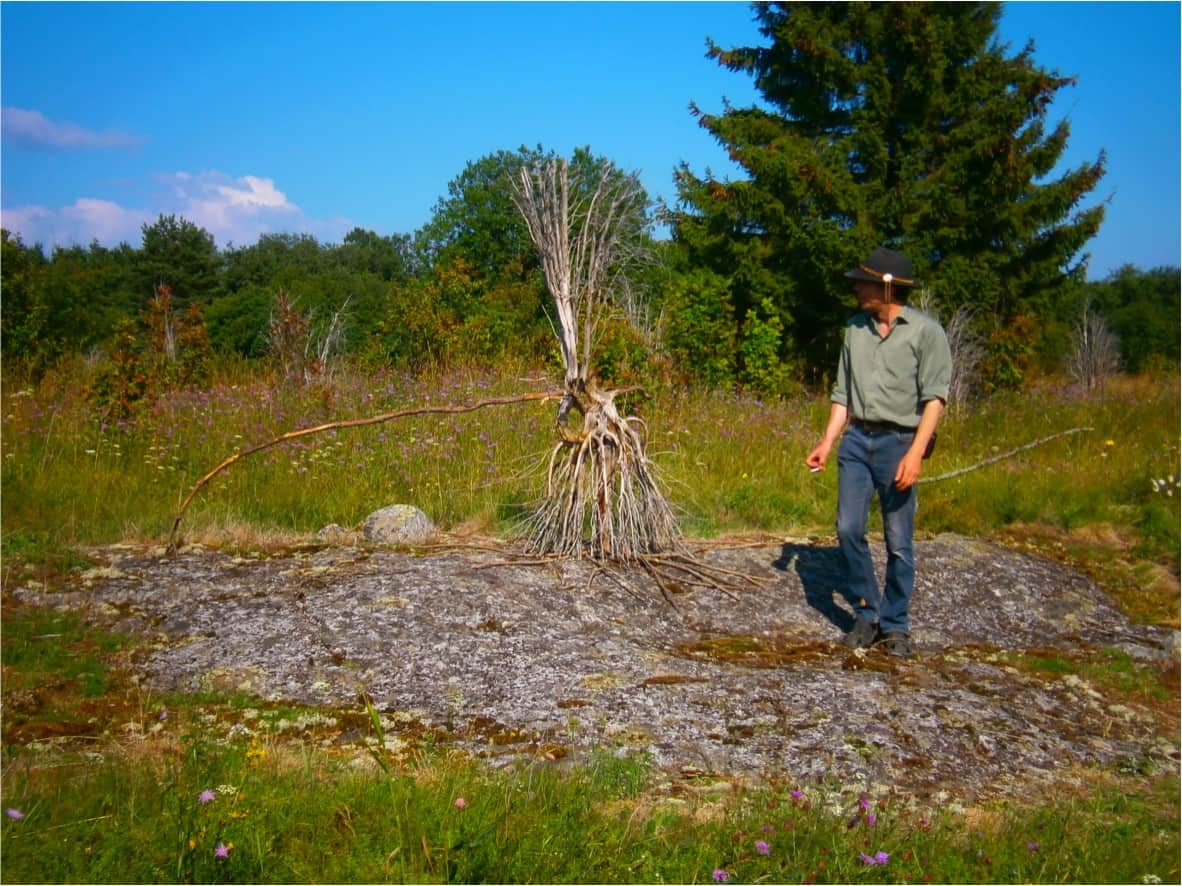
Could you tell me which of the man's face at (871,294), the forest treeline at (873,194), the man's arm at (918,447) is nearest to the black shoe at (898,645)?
the man's arm at (918,447)

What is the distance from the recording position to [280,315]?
12.8 m

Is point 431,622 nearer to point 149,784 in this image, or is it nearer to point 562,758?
point 562,758

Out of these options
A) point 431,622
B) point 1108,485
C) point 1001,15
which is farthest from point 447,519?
point 1001,15

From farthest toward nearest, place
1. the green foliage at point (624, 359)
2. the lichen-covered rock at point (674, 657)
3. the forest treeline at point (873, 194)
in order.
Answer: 1. the forest treeline at point (873, 194)
2. the green foliage at point (624, 359)
3. the lichen-covered rock at point (674, 657)

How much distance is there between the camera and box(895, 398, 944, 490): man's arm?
17.3 feet

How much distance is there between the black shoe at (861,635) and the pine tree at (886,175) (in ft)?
48.9

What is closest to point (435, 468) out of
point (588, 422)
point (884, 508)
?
point (588, 422)

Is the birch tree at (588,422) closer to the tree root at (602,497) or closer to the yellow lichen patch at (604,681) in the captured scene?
the tree root at (602,497)

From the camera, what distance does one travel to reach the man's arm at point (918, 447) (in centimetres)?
527

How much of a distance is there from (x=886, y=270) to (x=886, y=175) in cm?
1677

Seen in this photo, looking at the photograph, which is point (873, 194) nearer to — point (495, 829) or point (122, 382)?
point (122, 382)

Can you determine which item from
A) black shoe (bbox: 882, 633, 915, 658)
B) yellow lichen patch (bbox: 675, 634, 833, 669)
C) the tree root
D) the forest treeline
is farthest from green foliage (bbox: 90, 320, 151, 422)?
the forest treeline

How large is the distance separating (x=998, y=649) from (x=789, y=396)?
438 inches

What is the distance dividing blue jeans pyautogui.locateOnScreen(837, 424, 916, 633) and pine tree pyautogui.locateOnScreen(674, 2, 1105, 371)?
14.8 metres
